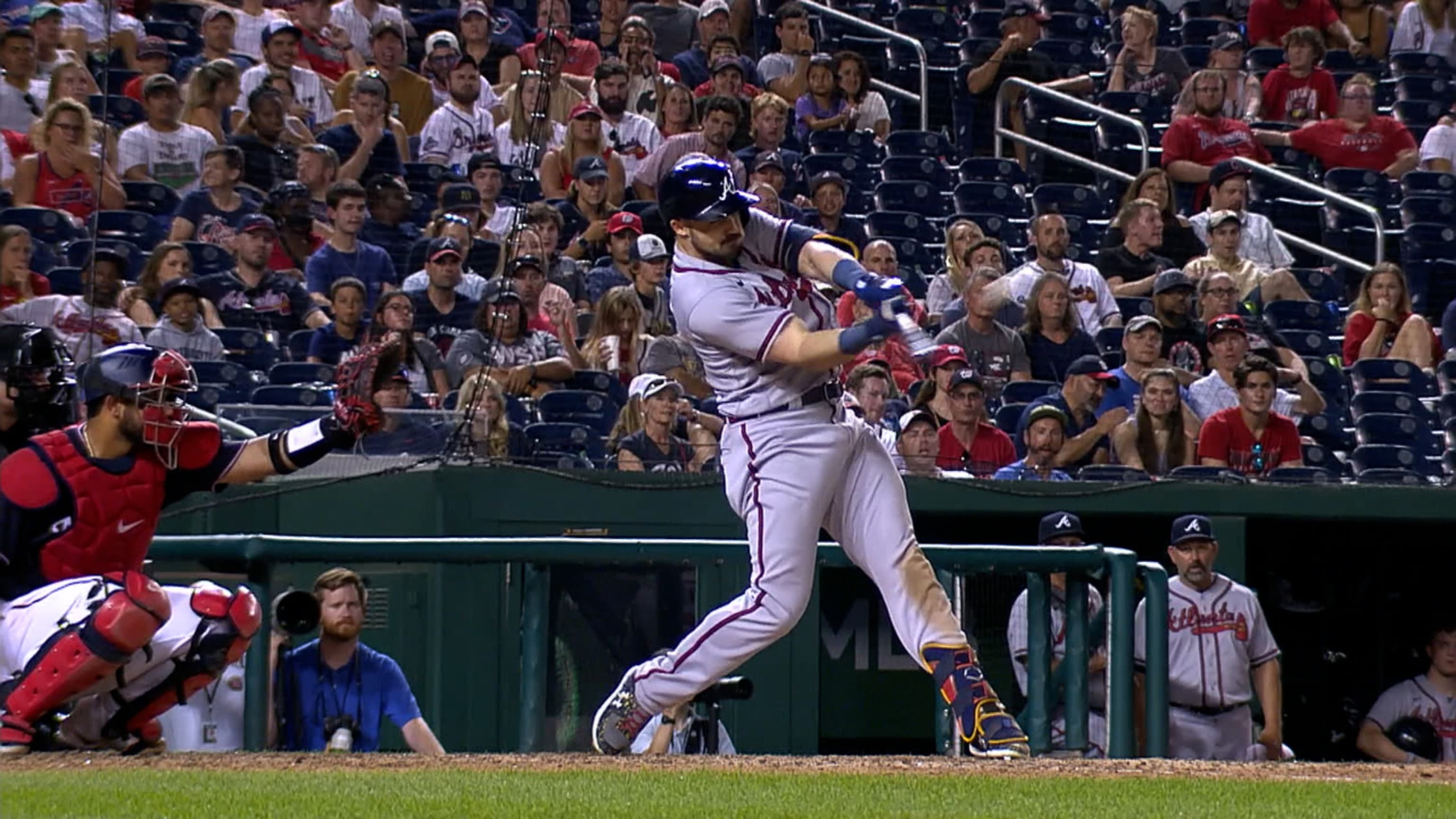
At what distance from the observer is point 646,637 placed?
729cm

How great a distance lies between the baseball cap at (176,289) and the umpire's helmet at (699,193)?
364cm

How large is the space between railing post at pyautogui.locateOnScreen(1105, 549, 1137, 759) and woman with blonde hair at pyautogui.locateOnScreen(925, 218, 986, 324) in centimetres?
332

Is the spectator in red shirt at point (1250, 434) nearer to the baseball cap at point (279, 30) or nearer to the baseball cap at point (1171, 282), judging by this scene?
the baseball cap at point (1171, 282)

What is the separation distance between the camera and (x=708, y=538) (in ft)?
27.3

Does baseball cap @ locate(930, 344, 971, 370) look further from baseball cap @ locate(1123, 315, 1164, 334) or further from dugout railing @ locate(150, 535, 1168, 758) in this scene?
dugout railing @ locate(150, 535, 1168, 758)

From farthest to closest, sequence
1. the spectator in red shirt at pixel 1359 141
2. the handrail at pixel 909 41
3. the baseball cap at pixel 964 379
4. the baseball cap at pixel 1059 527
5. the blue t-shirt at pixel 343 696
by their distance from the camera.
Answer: the spectator in red shirt at pixel 1359 141 < the handrail at pixel 909 41 < the baseball cap at pixel 964 379 < the baseball cap at pixel 1059 527 < the blue t-shirt at pixel 343 696

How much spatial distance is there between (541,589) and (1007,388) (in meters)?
3.34

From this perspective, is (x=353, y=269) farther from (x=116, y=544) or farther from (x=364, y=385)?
(x=116, y=544)

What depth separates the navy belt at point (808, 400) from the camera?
5.39 meters

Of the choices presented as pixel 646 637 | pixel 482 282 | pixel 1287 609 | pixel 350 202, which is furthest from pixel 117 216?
pixel 1287 609

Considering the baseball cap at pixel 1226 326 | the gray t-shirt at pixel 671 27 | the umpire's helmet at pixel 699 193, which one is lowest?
the baseball cap at pixel 1226 326

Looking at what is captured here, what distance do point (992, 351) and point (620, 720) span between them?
4.32 metres

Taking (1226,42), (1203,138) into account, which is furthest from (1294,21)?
(1203,138)

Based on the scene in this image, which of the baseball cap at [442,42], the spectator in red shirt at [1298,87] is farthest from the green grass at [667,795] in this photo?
the spectator in red shirt at [1298,87]
